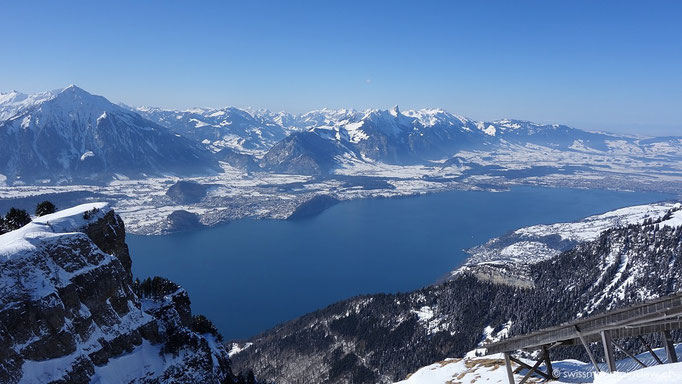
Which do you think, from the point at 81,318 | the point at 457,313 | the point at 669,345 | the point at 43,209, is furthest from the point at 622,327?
the point at 457,313

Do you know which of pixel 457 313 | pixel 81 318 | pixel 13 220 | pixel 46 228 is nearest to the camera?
pixel 81 318

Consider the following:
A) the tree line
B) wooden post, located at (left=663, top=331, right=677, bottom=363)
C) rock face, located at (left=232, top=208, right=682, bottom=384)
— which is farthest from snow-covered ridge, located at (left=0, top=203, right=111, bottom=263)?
rock face, located at (left=232, top=208, right=682, bottom=384)

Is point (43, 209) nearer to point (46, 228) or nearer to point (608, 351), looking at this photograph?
point (46, 228)

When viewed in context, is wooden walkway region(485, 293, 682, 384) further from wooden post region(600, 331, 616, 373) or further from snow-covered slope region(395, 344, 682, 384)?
snow-covered slope region(395, 344, 682, 384)

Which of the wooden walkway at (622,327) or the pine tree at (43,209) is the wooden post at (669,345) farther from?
the pine tree at (43,209)

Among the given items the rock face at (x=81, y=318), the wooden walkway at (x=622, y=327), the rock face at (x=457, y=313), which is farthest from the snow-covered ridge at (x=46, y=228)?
the rock face at (x=457, y=313)

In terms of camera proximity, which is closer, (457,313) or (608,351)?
(608,351)

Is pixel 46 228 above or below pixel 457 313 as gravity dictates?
above
